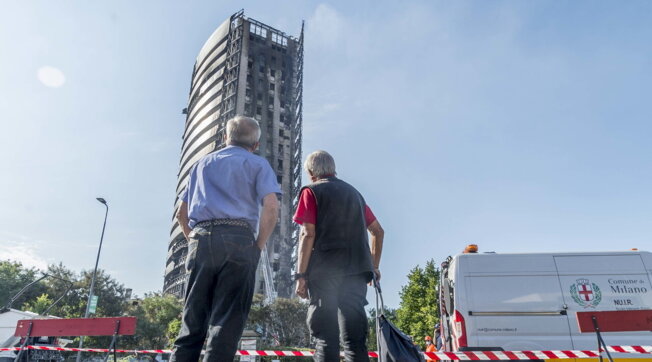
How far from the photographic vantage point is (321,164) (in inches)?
136

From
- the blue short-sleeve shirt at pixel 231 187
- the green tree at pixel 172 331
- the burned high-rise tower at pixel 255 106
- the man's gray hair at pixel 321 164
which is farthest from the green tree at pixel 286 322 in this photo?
the blue short-sleeve shirt at pixel 231 187

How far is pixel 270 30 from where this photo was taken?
77688 millimetres

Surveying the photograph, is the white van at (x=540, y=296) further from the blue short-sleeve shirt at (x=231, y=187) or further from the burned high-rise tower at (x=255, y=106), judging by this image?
the burned high-rise tower at (x=255, y=106)

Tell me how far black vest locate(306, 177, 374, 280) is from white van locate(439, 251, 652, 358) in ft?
13.8

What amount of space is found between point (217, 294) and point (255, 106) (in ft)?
225

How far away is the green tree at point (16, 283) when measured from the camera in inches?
1385

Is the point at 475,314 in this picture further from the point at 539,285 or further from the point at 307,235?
the point at 307,235

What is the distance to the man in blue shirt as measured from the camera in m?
2.38

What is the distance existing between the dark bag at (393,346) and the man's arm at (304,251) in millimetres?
608

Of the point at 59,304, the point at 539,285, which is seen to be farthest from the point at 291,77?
the point at 539,285

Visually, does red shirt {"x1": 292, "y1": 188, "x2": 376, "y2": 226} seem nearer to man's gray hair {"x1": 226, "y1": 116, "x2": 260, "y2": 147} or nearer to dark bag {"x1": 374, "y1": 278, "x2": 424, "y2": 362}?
man's gray hair {"x1": 226, "y1": 116, "x2": 260, "y2": 147}

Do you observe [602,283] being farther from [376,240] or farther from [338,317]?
[338,317]

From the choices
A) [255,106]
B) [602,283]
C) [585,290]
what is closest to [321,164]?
[585,290]

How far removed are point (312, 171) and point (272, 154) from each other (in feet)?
210
